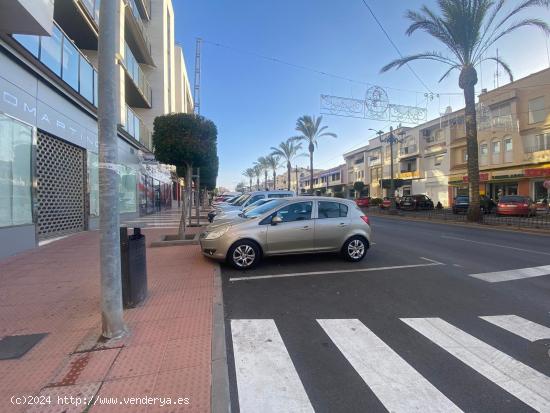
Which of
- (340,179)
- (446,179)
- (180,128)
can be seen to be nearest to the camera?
(180,128)

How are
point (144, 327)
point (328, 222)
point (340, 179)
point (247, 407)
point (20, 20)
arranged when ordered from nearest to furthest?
point (247, 407), point (144, 327), point (20, 20), point (328, 222), point (340, 179)

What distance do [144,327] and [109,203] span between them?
1.60m

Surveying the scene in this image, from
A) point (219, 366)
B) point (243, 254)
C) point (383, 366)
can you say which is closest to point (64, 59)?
point (243, 254)

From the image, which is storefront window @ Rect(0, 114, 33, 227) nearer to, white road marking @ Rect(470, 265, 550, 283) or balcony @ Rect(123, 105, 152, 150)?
balcony @ Rect(123, 105, 152, 150)

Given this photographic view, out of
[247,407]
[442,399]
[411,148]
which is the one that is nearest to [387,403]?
[442,399]

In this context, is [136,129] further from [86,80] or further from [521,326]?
[521,326]

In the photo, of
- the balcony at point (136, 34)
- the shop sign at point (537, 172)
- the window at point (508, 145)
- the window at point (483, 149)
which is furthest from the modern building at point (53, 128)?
the window at point (483, 149)

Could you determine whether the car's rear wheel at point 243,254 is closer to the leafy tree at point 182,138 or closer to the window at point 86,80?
the leafy tree at point 182,138

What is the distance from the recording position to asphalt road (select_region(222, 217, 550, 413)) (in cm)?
292

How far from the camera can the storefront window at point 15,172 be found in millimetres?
8219

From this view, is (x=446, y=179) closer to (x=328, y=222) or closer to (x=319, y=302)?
(x=328, y=222)

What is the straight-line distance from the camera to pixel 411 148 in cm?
4759

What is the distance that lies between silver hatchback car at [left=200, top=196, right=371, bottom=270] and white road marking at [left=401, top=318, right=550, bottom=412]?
134 inches

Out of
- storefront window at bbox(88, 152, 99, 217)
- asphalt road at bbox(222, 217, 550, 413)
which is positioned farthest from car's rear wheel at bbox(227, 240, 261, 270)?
storefront window at bbox(88, 152, 99, 217)
